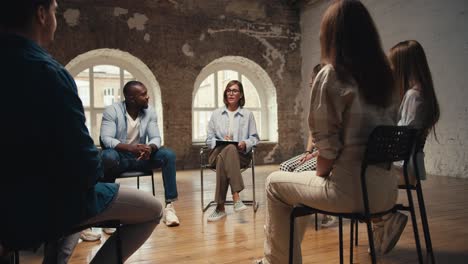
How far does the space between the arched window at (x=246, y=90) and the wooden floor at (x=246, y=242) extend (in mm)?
5181

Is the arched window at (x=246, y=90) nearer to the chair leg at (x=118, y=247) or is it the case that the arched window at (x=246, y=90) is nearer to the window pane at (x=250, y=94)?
the window pane at (x=250, y=94)

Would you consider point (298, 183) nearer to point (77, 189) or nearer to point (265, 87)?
point (77, 189)

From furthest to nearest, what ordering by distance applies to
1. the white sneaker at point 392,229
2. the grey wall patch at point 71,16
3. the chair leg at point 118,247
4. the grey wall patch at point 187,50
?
1. the grey wall patch at point 187,50
2. the grey wall patch at point 71,16
3. the white sneaker at point 392,229
4. the chair leg at point 118,247

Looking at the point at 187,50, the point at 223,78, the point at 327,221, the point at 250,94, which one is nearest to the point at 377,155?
the point at 327,221

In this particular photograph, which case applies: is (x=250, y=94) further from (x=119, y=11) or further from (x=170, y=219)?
(x=170, y=219)

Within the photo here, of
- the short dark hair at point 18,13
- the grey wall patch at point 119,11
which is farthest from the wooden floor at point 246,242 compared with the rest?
the grey wall patch at point 119,11

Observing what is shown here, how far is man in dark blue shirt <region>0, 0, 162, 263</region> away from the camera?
1119 mm

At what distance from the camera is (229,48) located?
28.2 feet

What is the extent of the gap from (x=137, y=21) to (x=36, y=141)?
7.21m

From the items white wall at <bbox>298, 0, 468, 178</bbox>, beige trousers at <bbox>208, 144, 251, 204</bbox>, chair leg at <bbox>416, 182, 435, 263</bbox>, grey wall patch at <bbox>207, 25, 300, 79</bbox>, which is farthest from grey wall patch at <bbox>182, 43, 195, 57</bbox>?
chair leg at <bbox>416, 182, 435, 263</bbox>

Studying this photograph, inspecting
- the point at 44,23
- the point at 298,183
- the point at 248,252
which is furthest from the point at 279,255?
the point at 44,23

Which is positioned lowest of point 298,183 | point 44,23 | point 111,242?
point 111,242

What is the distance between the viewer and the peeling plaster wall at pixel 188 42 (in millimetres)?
7539

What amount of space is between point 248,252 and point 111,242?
1317 mm
